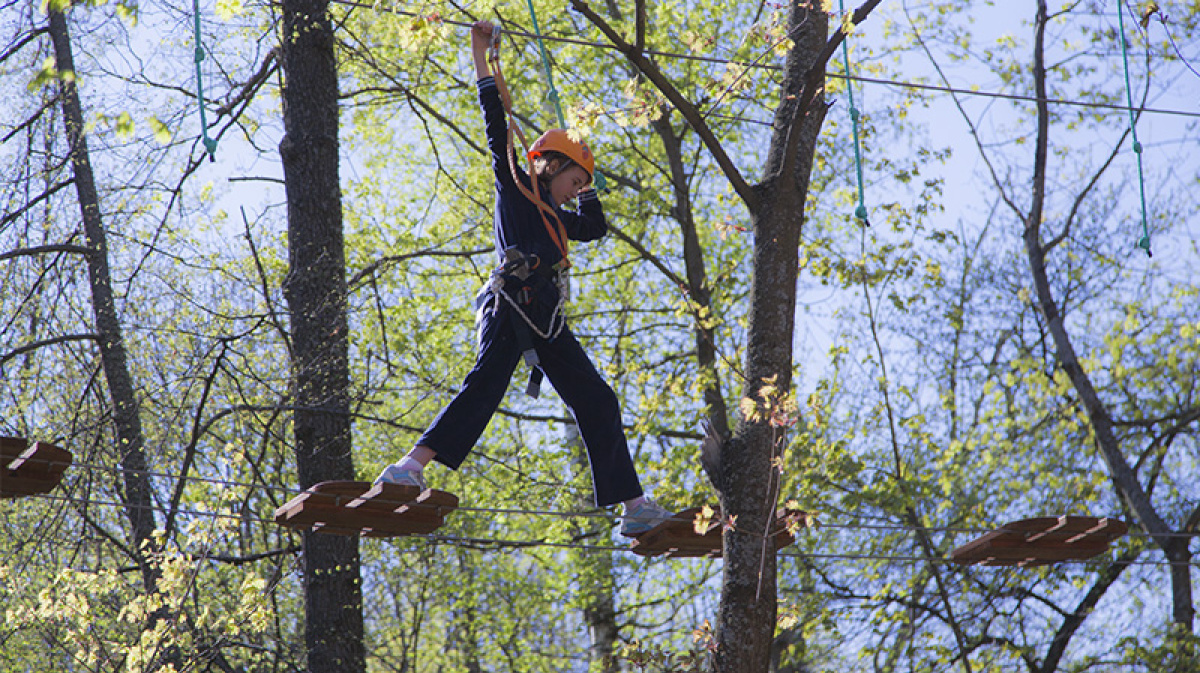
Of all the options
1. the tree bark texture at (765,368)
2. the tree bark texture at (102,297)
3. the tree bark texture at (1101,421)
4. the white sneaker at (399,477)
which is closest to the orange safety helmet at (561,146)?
the tree bark texture at (765,368)

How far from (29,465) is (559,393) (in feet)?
7.11

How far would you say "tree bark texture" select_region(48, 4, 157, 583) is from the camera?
9.28m

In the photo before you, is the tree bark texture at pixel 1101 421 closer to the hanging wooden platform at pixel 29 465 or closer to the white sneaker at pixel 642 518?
the white sneaker at pixel 642 518

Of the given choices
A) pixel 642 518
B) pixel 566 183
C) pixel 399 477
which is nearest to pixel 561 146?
pixel 566 183

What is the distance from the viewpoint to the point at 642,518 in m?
5.18

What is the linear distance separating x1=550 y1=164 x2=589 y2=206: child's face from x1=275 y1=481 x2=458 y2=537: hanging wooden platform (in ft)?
4.51

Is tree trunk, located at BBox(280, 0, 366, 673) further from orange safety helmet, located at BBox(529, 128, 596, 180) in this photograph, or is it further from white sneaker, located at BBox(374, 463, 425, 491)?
orange safety helmet, located at BBox(529, 128, 596, 180)

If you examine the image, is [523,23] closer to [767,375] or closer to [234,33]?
[234,33]

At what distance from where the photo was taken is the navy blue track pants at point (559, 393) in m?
4.96

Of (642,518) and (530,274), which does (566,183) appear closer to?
(530,274)

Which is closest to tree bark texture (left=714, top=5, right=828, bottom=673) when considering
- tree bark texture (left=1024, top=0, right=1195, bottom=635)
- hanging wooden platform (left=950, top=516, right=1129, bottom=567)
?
hanging wooden platform (left=950, top=516, right=1129, bottom=567)

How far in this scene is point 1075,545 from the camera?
5793mm

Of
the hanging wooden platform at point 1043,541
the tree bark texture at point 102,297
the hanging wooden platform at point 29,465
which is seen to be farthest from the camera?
the tree bark texture at point 102,297

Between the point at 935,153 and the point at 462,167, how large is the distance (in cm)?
574
